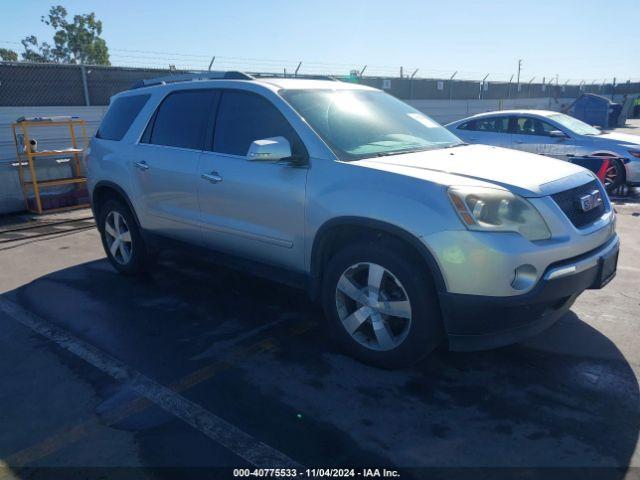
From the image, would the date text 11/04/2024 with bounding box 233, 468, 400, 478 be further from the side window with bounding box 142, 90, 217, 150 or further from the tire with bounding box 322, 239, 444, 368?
the side window with bounding box 142, 90, 217, 150

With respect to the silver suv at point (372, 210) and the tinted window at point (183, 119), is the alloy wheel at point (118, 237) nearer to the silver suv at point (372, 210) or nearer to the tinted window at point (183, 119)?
the silver suv at point (372, 210)

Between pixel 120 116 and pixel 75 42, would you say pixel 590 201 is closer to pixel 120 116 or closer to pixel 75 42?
pixel 120 116

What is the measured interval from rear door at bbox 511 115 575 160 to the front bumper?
7.18 metres

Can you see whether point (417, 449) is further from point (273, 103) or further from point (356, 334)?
point (273, 103)

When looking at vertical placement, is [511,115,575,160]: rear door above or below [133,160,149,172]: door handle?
below

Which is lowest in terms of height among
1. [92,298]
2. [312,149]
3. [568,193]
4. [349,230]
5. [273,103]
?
[92,298]

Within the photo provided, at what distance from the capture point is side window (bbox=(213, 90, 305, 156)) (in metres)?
3.88

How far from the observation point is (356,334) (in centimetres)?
352

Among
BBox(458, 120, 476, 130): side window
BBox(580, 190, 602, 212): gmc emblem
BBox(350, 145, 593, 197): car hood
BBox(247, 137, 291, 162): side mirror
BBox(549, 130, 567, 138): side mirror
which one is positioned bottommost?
BBox(549, 130, 567, 138): side mirror

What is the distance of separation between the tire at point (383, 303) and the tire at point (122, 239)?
8.35ft

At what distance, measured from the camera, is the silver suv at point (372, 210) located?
116 inches

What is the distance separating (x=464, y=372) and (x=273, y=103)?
2.32 m

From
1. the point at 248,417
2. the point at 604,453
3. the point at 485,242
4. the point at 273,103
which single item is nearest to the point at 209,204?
the point at 273,103

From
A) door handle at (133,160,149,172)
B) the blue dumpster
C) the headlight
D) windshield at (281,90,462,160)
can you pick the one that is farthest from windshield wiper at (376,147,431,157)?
the blue dumpster
